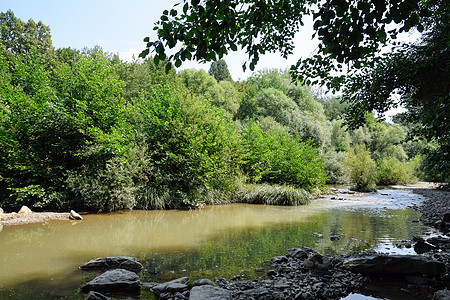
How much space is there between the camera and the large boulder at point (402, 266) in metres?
4.21

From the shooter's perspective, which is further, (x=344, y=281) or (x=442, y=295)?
(x=344, y=281)

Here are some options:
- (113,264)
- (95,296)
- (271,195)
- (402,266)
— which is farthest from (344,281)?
(271,195)

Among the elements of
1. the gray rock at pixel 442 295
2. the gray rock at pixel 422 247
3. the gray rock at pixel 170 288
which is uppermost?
the gray rock at pixel 442 295

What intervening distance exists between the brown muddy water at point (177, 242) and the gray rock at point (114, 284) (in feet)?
0.67

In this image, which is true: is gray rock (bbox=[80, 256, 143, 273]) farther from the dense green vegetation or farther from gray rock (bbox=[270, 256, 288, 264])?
the dense green vegetation

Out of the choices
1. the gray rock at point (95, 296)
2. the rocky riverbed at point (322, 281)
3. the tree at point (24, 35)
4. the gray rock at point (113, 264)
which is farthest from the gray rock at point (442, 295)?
the tree at point (24, 35)

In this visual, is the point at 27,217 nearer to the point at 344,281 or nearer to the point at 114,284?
the point at 114,284

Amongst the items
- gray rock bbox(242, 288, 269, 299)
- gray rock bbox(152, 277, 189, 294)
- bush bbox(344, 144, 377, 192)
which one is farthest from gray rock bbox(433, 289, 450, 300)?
bush bbox(344, 144, 377, 192)

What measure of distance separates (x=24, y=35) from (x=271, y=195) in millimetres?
Answer: 44303

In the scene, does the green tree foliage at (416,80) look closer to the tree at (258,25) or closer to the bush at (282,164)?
the tree at (258,25)

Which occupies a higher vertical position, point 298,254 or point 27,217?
point 27,217

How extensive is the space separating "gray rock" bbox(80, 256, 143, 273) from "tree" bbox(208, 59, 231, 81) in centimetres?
7153

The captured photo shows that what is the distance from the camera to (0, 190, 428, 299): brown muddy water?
182 inches

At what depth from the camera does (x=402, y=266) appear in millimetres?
4266
